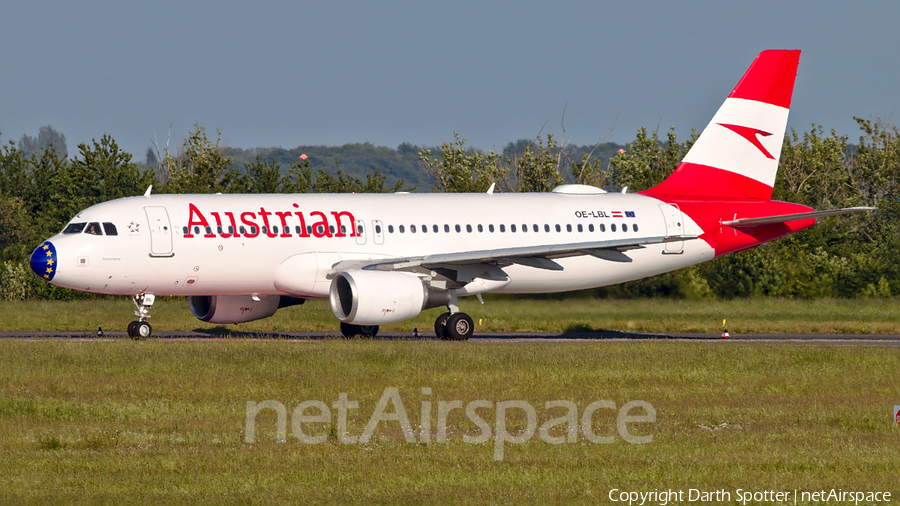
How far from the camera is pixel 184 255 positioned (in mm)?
27875

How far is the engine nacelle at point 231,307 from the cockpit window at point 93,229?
3.67 m

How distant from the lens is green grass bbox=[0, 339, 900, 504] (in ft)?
37.9

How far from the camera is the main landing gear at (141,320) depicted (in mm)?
28156

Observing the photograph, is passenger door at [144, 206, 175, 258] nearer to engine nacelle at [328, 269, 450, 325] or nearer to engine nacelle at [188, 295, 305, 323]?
engine nacelle at [188, 295, 305, 323]

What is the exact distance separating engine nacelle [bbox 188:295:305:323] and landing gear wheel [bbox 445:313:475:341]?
5.33 m

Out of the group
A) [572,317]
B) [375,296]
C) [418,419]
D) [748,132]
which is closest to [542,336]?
[572,317]

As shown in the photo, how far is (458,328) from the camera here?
2909cm

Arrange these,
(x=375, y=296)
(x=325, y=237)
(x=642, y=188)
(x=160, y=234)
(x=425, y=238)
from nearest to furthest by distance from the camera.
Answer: (x=375, y=296), (x=160, y=234), (x=325, y=237), (x=425, y=238), (x=642, y=188)

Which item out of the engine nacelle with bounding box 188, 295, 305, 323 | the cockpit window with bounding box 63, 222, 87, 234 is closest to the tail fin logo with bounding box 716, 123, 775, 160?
the engine nacelle with bounding box 188, 295, 305, 323

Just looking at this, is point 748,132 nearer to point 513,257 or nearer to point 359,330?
point 513,257

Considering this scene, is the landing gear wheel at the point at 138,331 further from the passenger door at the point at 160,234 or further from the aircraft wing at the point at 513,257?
the aircraft wing at the point at 513,257

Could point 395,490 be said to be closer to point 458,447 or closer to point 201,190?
point 458,447

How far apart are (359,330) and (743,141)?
13251 millimetres

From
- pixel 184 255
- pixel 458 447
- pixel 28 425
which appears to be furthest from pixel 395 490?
pixel 184 255
